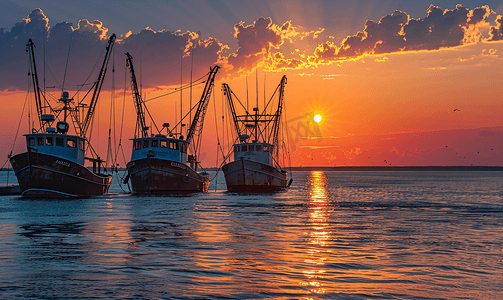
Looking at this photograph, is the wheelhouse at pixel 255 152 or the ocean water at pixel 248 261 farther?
the wheelhouse at pixel 255 152

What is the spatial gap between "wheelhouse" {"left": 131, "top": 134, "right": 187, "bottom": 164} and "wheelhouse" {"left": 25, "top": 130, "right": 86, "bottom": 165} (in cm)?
993

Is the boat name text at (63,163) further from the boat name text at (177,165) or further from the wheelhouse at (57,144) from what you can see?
the boat name text at (177,165)

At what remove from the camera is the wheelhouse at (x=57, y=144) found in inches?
2072

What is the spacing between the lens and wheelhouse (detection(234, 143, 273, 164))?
242 ft

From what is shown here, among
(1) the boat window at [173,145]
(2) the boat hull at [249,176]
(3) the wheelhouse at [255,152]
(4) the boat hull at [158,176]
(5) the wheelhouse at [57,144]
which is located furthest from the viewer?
(3) the wheelhouse at [255,152]

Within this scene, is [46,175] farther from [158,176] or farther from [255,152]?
[255,152]

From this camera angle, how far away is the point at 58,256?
55.4 feet

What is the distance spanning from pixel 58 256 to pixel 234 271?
751 cm

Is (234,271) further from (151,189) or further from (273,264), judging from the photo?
(151,189)

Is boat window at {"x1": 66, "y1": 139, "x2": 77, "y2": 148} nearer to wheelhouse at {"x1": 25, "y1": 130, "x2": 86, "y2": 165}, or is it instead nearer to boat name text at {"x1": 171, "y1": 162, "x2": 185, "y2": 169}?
wheelhouse at {"x1": 25, "y1": 130, "x2": 86, "y2": 165}

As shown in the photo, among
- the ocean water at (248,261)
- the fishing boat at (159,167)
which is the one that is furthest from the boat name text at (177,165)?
the ocean water at (248,261)

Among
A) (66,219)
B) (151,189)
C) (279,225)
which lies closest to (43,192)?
(151,189)

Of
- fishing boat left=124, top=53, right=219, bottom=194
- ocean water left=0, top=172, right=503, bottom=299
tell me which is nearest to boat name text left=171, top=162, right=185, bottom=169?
fishing boat left=124, top=53, right=219, bottom=194

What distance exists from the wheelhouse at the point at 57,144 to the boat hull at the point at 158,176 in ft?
30.1
